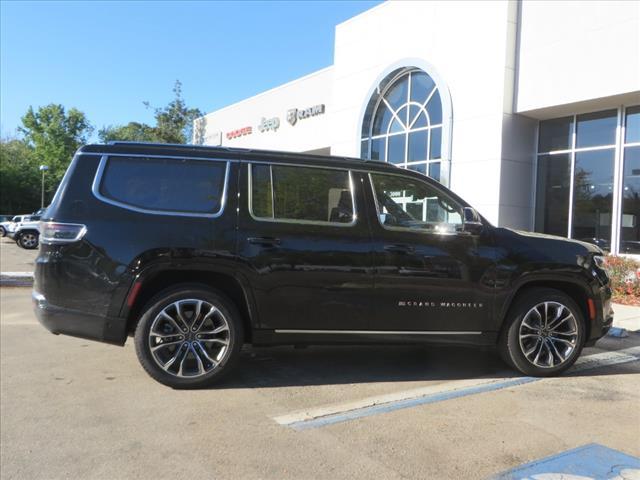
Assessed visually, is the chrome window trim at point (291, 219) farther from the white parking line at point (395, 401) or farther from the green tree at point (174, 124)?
the green tree at point (174, 124)

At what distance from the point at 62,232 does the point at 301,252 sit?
1.92m

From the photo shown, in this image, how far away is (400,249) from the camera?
15.9ft

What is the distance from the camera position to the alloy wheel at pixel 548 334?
5.18m

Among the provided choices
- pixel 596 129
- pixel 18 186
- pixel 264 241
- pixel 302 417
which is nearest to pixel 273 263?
pixel 264 241

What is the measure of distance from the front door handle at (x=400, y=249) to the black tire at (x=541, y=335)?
3.85 feet

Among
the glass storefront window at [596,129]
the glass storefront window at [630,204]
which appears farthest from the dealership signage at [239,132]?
the glass storefront window at [630,204]

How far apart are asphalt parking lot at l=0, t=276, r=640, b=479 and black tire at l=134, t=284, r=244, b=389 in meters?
0.13

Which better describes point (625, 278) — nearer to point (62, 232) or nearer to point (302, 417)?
point (302, 417)

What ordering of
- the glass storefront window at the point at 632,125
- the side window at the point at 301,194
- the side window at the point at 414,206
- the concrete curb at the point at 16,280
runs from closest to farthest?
the side window at the point at 301,194
the side window at the point at 414,206
the concrete curb at the point at 16,280
the glass storefront window at the point at 632,125

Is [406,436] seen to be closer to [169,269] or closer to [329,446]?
[329,446]

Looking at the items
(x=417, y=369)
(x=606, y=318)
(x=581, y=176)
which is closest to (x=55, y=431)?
(x=417, y=369)

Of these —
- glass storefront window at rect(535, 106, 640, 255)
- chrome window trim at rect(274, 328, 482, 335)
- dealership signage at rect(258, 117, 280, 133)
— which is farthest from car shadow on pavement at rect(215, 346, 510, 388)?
dealership signage at rect(258, 117, 280, 133)

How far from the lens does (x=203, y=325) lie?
461cm

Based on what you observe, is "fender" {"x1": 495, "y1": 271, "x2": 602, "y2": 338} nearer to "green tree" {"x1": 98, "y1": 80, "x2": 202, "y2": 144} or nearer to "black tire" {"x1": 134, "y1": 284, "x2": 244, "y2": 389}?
"black tire" {"x1": 134, "y1": 284, "x2": 244, "y2": 389}
